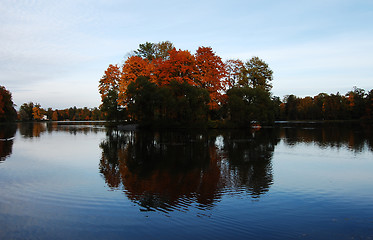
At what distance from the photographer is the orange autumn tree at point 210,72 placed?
157 feet

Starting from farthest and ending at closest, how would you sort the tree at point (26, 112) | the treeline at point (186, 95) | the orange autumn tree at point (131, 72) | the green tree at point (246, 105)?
the tree at point (26, 112)
the orange autumn tree at point (131, 72)
the green tree at point (246, 105)
the treeline at point (186, 95)

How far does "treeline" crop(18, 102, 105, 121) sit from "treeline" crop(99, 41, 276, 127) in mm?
105419

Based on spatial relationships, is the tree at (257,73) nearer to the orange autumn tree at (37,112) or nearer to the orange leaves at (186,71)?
the orange leaves at (186,71)

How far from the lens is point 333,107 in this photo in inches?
4151

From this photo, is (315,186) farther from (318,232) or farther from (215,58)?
(215,58)

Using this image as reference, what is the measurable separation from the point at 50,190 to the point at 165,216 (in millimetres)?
5764

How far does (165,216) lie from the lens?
25.7ft

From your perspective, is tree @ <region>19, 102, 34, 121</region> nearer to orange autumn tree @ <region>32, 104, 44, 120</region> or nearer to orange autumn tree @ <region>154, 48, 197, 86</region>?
orange autumn tree @ <region>32, 104, 44, 120</region>

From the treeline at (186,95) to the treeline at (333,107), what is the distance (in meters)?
47.0

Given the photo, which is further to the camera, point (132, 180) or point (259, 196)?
point (132, 180)

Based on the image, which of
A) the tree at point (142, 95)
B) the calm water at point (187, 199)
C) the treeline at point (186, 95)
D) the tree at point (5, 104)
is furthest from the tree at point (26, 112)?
the calm water at point (187, 199)

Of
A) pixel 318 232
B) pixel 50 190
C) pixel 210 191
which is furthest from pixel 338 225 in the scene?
pixel 50 190

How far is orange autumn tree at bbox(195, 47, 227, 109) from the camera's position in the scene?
47844 millimetres

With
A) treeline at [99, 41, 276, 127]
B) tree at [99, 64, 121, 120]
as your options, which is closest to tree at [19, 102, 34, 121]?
tree at [99, 64, 121, 120]
